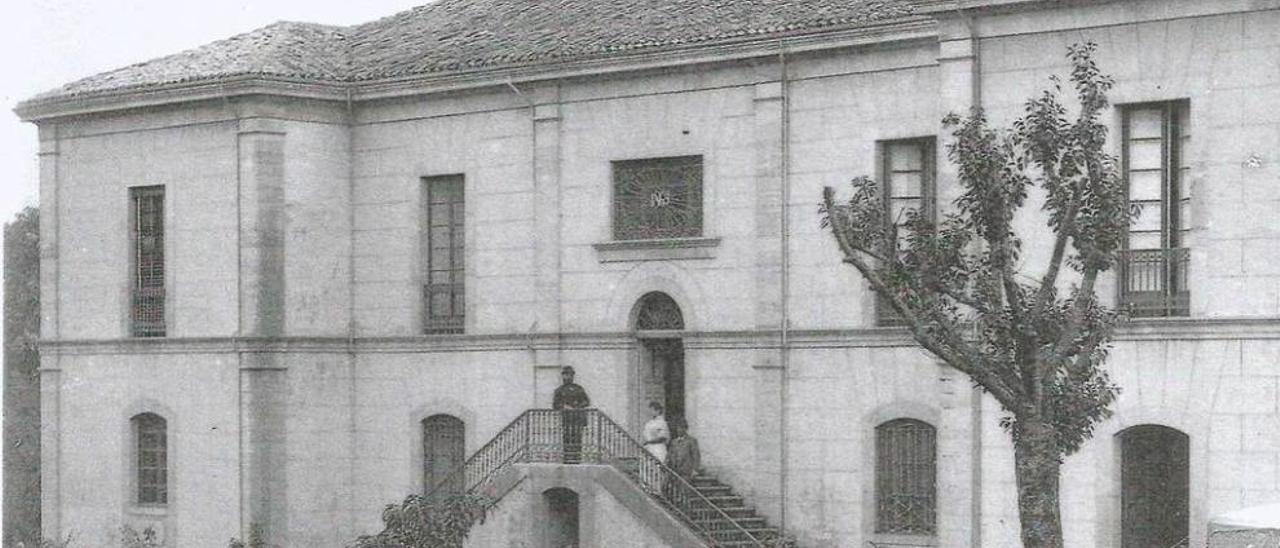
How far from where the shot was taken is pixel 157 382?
37.8 meters

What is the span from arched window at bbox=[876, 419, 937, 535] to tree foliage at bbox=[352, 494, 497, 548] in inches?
238

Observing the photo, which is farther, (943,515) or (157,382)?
(157,382)

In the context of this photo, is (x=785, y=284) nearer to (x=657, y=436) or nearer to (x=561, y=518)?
(x=657, y=436)

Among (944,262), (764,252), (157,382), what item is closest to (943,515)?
(764,252)

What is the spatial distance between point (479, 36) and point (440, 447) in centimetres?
678

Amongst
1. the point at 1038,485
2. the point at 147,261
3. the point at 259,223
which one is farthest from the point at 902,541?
the point at 147,261

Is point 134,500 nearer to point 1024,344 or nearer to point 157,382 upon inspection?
point 157,382

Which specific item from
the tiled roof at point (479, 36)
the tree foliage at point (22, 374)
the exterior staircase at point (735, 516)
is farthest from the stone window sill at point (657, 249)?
the tree foliage at point (22, 374)

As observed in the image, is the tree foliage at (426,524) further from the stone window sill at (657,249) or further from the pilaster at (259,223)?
the pilaster at (259,223)

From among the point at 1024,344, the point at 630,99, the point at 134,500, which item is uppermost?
the point at 630,99

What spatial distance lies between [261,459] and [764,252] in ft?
30.7

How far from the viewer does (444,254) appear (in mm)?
36656

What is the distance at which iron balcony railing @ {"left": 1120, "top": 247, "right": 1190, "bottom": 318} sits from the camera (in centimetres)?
2617

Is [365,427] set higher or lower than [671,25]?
lower
